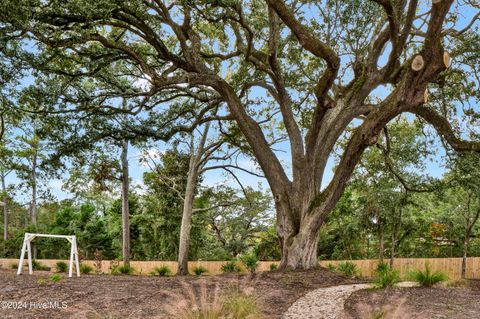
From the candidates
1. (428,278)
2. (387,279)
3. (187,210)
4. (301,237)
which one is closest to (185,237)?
(187,210)

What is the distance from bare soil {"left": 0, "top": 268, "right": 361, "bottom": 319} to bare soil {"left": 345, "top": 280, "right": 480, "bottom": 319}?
97 centimetres

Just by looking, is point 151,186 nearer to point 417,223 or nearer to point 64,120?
point 64,120

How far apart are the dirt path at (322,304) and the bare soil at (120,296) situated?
0.16 m

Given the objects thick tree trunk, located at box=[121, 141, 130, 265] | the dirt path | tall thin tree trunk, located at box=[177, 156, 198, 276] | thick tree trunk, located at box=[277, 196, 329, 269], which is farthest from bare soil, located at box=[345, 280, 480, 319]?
thick tree trunk, located at box=[121, 141, 130, 265]

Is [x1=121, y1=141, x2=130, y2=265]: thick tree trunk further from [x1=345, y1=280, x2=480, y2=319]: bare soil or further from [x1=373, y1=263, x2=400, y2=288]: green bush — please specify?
[x1=345, y1=280, x2=480, y2=319]: bare soil

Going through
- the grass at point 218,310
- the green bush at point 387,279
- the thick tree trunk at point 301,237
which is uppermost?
the thick tree trunk at point 301,237

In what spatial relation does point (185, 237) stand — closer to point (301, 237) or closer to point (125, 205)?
point (125, 205)

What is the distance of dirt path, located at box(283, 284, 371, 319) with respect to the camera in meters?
5.74

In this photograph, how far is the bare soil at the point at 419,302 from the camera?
5629 mm

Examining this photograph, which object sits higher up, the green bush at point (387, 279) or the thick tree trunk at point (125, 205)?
the thick tree trunk at point (125, 205)

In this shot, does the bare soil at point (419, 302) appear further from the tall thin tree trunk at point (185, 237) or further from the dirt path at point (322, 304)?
the tall thin tree trunk at point (185, 237)

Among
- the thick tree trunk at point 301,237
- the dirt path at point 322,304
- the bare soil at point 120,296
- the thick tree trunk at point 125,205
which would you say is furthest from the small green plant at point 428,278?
the thick tree trunk at point 125,205

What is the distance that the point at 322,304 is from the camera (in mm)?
6504

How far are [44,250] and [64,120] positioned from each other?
61.0ft
